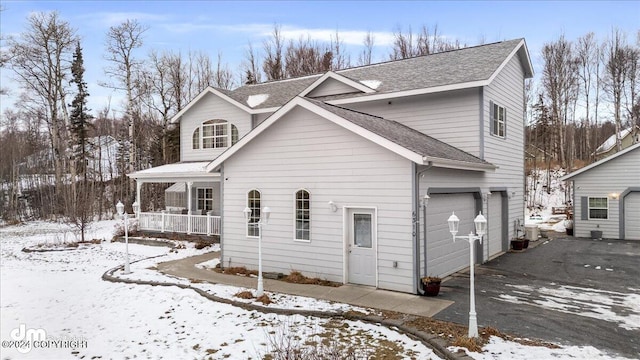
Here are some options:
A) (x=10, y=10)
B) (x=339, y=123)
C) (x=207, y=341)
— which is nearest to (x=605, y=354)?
(x=207, y=341)

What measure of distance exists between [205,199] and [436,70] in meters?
12.6

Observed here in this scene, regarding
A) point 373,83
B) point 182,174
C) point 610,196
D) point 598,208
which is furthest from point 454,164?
point 598,208

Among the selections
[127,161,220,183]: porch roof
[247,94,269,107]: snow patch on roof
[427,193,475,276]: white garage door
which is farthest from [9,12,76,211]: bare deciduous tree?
[427,193,475,276]: white garage door

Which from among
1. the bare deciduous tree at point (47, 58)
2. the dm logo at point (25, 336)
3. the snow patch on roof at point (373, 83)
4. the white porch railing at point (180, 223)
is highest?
the bare deciduous tree at point (47, 58)

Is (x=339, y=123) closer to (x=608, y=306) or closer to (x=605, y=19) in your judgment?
A: (x=608, y=306)

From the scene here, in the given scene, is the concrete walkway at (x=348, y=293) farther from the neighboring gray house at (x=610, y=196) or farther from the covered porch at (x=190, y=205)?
the neighboring gray house at (x=610, y=196)

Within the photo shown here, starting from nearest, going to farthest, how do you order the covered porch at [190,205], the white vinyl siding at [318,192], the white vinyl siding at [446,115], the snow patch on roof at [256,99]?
the white vinyl siding at [318,192], the white vinyl siding at [446,115], the covered porch at [190,205], the snow patch on roof at [256,99]

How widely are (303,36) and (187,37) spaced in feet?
34.6

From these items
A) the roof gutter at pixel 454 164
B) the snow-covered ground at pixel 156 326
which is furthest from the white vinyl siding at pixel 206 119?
the roof gutter at pixel 454 164

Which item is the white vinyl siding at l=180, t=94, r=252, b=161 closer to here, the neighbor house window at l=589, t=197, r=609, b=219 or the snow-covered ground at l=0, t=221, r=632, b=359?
the snow-covered ground at l=0, t=221, r=632, b=359

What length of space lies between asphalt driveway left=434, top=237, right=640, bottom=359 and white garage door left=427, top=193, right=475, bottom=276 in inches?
18.2

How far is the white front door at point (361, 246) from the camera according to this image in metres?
9.84

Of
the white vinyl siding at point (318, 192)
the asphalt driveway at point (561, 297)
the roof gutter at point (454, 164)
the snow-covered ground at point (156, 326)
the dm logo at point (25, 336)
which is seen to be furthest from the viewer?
the white vinyl siding at point (318, 192)

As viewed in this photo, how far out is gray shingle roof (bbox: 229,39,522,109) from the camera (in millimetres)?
13102
